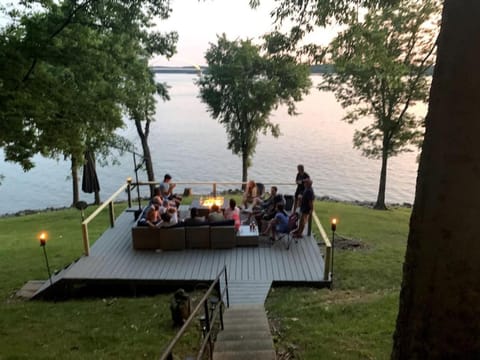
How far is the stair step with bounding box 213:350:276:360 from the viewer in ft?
14.7

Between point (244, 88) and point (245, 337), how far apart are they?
20134 millimetres

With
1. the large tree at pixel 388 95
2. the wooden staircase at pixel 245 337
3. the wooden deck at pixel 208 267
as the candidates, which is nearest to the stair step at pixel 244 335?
the wooden staircase at pixel 245 337

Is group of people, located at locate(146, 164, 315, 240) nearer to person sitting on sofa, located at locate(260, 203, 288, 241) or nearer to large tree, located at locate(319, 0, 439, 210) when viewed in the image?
person sitting on sofa, located at locate(260, 203, 288, 241)

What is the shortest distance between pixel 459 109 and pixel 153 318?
5.65 metres

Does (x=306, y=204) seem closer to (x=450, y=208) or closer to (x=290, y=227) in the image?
(x=290, y=227)

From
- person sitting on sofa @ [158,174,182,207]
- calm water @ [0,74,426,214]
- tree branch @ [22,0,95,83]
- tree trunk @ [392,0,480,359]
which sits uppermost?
tree branch @ [22,0,95,83]

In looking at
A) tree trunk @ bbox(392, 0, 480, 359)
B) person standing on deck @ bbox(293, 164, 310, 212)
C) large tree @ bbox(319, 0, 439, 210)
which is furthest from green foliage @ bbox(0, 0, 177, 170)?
large tree @ bbox(319, 0, 439, 210)

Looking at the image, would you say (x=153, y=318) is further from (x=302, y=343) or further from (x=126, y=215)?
(x=126, y=215)

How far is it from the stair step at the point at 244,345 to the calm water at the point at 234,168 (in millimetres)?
22508

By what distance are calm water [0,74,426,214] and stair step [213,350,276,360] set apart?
74.8 ft

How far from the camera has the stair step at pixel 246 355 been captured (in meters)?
4.47

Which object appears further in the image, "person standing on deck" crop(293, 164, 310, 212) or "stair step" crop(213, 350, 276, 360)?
"person standing on deck" crop(293, 164, 310, 212)

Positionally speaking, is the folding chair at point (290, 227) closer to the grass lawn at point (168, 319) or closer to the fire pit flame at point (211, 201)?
the grass lawn at point (168, 319)

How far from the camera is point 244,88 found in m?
23.8
